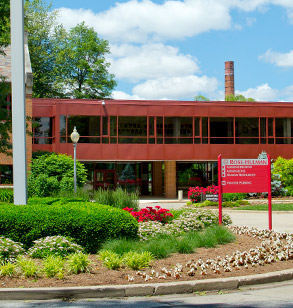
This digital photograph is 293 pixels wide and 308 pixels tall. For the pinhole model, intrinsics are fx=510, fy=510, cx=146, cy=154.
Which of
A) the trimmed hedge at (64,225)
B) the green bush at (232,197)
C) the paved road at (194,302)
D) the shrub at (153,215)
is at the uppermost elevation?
the trimmed hedge at (64,225)

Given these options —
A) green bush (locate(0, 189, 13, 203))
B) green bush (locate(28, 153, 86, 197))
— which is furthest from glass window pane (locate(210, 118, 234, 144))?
green bush (locate(0, 189, 13, 203))

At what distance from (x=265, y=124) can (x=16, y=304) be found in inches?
1316

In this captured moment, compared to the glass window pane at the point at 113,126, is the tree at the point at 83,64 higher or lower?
higher

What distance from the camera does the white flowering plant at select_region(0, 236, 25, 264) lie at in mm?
8878

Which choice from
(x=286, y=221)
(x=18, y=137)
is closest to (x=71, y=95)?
(x=286, y=221)

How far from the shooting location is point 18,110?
12.2 metres

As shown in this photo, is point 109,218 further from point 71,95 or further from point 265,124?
point 71,95

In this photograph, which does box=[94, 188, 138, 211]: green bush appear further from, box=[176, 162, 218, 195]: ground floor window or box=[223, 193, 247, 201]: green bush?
box=[176, 162, 218, 195]: ground floor window

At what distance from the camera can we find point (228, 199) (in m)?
30.0

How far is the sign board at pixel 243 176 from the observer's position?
14.1 metres

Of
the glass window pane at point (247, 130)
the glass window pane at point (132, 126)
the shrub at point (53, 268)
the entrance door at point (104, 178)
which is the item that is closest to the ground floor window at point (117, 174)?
the entrance door at point (104, 178)

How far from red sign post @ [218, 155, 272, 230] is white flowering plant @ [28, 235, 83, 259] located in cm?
577

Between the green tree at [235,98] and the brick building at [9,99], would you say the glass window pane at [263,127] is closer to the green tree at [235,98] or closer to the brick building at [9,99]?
the brick building at [9,99]

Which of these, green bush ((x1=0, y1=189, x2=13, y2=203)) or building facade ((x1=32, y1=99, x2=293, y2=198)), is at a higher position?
building facade ((x1=32, y1=99, x2=293, y2=198))
